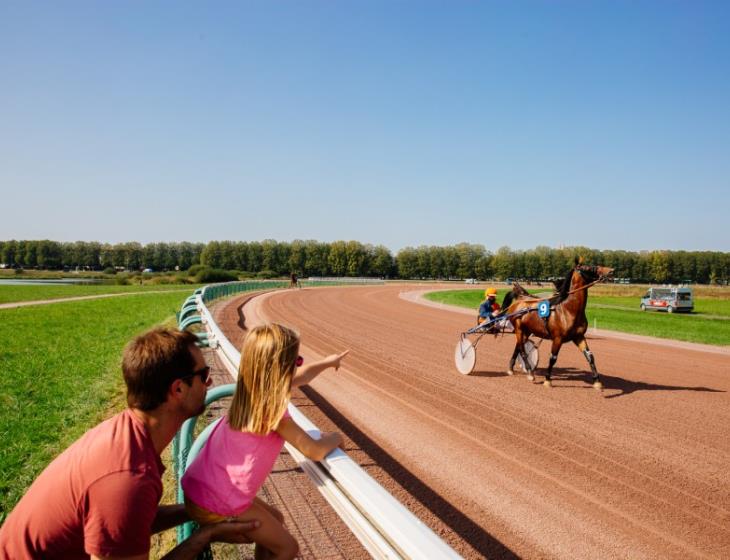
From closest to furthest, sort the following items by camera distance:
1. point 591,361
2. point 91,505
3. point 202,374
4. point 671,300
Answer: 1. point 91,505
2. point 202,374
3. point 591,361
4. point 671,300

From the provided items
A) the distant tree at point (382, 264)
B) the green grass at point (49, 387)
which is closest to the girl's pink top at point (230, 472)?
the green grass at point (49, 387)

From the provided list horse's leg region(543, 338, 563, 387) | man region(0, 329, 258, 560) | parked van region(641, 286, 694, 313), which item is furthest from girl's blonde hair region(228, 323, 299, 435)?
parked van region(641, 286, 694, 313)

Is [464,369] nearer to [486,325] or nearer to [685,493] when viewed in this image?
[486,325]

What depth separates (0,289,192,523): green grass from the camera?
19.5 feet

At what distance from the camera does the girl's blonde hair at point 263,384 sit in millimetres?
2439

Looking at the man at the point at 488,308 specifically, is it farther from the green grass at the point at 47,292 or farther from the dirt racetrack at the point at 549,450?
the green grass at the point at 47,292

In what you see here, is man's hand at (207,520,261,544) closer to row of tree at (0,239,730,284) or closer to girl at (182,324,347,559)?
girl at (182,324,347,559)

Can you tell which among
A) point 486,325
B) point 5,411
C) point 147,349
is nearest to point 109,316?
point 5,411

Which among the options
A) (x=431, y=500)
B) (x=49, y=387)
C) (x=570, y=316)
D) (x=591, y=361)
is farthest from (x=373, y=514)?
(x=49, y=387)

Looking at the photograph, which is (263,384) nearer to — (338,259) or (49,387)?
(49,387)

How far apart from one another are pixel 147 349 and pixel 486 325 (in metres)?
9.39

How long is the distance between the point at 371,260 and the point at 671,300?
95.7 m

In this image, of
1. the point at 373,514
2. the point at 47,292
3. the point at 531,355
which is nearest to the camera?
the point at 373,514

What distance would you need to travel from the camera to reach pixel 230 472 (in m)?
2.43
